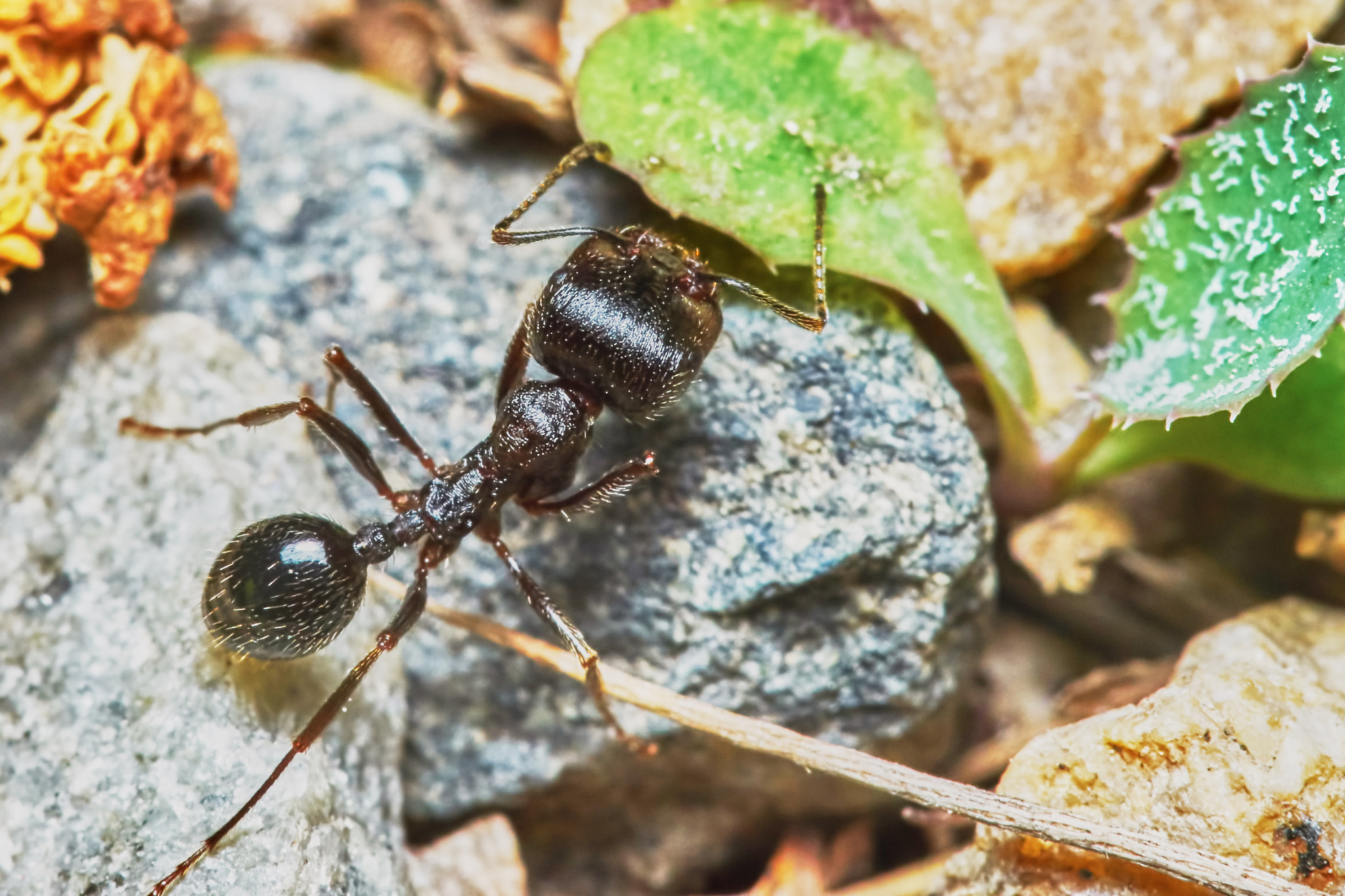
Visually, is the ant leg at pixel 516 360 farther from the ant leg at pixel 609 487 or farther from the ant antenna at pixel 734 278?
the ant leg at pixel 609 487

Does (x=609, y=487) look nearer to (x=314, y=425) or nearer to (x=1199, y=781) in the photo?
(x=314, y=425)

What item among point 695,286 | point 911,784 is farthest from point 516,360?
point 911,784

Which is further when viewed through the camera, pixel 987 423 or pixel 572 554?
pixel 987 423

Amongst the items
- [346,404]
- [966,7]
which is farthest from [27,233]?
[966,7]

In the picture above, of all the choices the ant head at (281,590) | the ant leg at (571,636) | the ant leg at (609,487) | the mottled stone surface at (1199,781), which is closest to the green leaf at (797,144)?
the ant leg at (609,487)

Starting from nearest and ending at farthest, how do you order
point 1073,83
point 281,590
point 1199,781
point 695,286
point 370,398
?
point 1199,781 < point 281,590 < point 695,286 < point 370,398 < point 1073,83

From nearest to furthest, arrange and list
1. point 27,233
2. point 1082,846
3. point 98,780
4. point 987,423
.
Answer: point 1082,846 → point 98,780 → point 27,233 → point 987,423

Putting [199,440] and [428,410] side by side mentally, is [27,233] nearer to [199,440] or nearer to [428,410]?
[199,440]

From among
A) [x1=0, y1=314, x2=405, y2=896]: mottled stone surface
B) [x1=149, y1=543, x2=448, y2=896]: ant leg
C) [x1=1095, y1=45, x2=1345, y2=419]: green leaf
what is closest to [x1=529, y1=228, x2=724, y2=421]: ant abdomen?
[x1=149, y1=543, x2=448, y2=896]: ant leg
